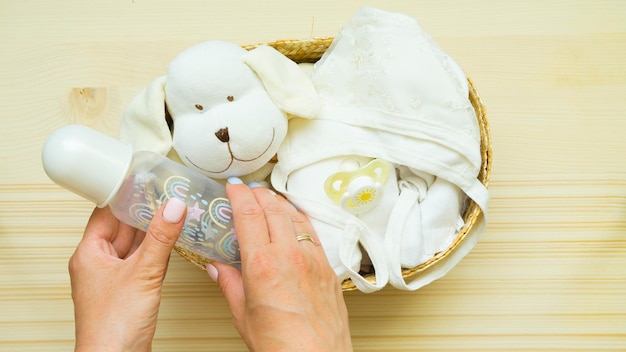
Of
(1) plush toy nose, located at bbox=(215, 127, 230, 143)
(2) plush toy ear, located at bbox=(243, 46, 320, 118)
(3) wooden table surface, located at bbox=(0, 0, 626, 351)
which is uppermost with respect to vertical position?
(2) plush toy ear, located at bbox=(243, 46, 320, 118)

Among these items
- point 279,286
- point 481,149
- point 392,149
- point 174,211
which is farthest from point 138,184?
point 481,149

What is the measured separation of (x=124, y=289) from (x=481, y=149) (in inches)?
17.1

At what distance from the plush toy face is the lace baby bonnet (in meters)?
0.07

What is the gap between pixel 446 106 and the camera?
64cm

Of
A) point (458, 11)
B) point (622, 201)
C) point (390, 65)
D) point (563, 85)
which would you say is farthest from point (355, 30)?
point (622, 201)

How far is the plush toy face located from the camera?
0.57 m

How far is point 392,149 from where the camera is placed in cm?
64

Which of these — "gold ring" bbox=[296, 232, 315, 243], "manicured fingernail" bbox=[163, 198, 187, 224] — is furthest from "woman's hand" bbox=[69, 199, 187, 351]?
"gold ring" bbox=[296, 232, 315, 243]

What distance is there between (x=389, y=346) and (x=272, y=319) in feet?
0.87

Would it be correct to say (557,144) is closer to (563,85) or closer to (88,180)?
(563,85)

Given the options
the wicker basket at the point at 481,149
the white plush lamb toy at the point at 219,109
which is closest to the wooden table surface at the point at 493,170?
the wicker basket at the point at 481,149

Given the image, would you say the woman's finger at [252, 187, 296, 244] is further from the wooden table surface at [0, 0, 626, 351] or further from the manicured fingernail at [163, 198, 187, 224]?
the wooden table surface at [0, 0, 626, 351]

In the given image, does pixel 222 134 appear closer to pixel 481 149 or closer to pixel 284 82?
pixel 284 82

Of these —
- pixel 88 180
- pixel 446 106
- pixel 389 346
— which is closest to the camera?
pixel 88 180
